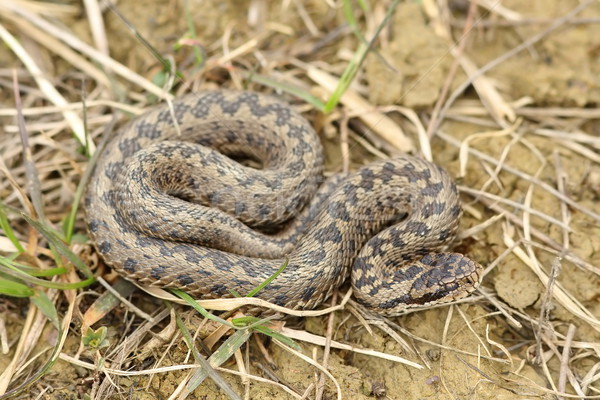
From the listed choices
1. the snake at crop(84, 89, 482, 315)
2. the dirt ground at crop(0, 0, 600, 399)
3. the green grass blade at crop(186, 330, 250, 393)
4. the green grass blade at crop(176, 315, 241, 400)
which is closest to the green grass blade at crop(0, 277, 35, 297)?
the dirt ground at crop(0, 0, 600, 399)

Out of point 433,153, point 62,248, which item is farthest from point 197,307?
point 433,153

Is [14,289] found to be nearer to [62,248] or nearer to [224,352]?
[62,248]

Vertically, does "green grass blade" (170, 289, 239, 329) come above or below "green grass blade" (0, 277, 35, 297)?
below

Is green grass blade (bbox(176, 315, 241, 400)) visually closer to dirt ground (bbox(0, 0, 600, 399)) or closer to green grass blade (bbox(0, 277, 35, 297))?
dirt ground (bbox(0, 0, 600, 399))

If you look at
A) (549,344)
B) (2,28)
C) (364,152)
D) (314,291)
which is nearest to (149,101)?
(2,28)

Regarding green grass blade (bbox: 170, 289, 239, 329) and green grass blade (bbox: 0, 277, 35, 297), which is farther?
green grass blade (bbox: 0, 277, 35, 297)

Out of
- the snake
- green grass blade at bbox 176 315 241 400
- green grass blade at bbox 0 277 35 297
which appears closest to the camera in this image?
green grass blade at bbox 176 315 241 400

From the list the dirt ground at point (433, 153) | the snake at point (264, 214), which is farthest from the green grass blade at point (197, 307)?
the dirt ground at point (433, 153)

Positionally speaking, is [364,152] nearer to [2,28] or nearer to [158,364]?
[158,364]
